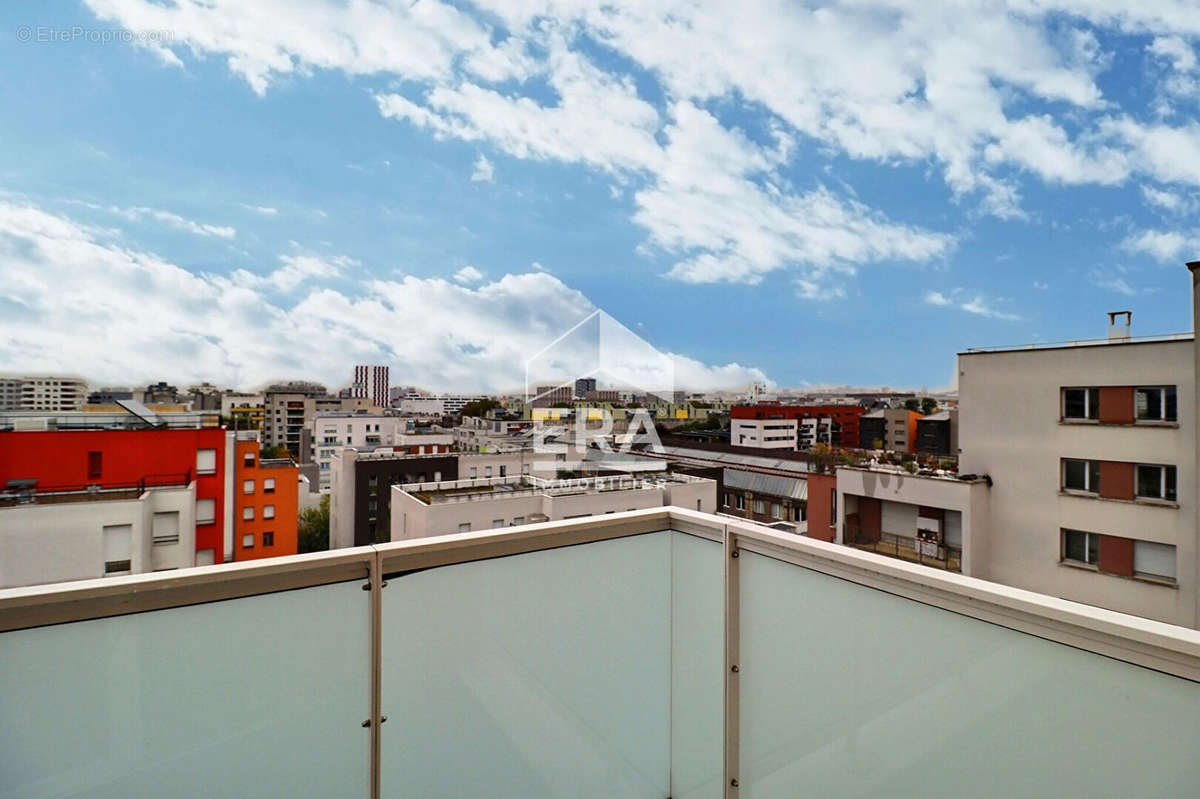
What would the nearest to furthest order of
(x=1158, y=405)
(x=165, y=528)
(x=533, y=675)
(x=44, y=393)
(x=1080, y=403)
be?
(x=533, y=675)
(x=1158, y=405)
(x=1080, y=403)
(x=44, y=393)
(x=165, y=528)

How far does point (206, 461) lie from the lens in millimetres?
9938

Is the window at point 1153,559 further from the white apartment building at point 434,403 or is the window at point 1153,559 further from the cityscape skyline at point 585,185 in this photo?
the white apartment building at point 434,403

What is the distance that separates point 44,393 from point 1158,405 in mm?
13487

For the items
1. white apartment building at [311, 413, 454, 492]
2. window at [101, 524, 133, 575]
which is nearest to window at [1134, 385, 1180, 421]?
window at [101, 524, 133, 575]

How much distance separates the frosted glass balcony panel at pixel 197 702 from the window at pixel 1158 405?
8.42 meters

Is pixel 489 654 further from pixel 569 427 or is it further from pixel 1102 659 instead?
pixel 569 427

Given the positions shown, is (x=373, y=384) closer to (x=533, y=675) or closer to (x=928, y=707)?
(x=533, y=675)

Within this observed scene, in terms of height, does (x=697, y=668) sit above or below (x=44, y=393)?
below

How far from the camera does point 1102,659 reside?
54 centimetres

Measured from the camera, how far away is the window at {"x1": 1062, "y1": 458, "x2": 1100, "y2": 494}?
6.98 m

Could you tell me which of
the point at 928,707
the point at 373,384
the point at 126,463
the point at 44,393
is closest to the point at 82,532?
the point at 126,463

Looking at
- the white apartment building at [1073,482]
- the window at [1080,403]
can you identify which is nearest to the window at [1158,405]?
the white apartment building at [1073,482]

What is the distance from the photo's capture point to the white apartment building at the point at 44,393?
724 cm

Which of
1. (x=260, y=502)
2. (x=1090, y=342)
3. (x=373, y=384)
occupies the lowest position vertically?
(x=260, y=502)
